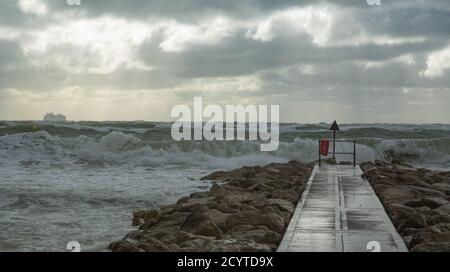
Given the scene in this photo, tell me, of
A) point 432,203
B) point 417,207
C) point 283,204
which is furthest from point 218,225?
point 432,203

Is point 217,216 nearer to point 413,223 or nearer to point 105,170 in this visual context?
point 413,223

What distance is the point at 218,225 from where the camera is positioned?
32.7 feet

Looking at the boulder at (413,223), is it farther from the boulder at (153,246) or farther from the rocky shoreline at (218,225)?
the boulder at (153,246)

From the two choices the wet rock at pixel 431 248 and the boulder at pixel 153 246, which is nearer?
the wet rock at pixel 431 248

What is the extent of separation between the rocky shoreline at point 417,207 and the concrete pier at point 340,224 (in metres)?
0.21

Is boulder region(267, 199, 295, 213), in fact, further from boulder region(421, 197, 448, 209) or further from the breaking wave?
the breaking wave

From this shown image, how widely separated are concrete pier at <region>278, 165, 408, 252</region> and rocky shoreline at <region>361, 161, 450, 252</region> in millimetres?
209

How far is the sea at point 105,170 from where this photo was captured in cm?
1138

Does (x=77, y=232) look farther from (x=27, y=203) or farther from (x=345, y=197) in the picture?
(x=345, y=197)

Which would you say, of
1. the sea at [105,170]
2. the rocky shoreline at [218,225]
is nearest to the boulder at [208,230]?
the rocky shoreline at [218,225]

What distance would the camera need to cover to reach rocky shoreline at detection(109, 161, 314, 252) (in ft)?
26.9

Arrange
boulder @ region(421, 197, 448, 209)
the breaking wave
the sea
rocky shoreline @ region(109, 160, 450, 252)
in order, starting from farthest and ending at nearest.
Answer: the breaking wave → boulder @ region(421, 197, 448, 209) → the sea → rocky shoreline @ region(109, 160, 450, 252)

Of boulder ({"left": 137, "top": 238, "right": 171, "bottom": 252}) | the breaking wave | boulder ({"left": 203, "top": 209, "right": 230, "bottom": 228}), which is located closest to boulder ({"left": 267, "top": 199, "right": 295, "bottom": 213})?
boulder ({"left": 203, "top": 209, "right": 230, "bottom": 228})
